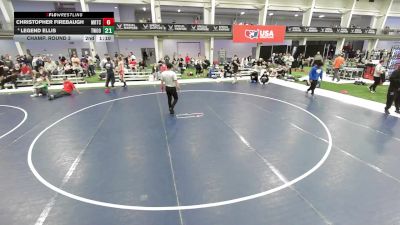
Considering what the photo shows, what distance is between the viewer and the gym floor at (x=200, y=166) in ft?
14.4

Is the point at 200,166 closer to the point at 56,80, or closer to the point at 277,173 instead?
the point at 277,173

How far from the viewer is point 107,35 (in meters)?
14.7

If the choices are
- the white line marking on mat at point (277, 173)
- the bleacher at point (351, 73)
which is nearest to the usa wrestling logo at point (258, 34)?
the bleacher at point (351, 73)

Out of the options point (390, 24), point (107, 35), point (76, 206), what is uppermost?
point (390, 24)

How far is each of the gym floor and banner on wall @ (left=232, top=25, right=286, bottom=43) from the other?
64.8 feet

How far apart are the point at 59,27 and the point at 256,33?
866 inches

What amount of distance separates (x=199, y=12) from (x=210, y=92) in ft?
78.7

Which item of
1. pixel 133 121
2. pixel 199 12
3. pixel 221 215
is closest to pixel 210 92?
pixel 133 121

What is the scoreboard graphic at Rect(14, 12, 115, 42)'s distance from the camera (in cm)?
1342

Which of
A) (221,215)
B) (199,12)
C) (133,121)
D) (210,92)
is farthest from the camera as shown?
(199,12)

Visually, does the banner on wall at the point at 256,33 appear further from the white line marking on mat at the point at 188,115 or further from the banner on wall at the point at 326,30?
the white line marking on mat at the point at 188,115

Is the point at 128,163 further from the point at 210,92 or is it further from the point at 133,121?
the point at 210,92

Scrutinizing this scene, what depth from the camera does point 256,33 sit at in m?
28.7

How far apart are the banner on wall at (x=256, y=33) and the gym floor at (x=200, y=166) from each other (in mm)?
19757
